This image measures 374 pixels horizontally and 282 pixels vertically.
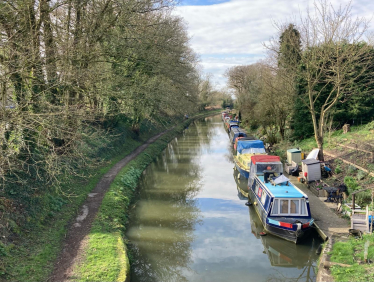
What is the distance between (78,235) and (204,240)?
4737 mm

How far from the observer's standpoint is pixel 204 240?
1187 cm

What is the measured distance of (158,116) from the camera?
2502cm

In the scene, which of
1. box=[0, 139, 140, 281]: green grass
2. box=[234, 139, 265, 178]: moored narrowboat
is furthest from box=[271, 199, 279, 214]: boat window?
box=[0, 139, 140, 281]: green grass

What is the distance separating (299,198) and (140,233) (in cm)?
634

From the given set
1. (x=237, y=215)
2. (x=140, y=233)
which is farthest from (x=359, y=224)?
(x=140, y=233)

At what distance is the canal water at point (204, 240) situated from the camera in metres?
9.65

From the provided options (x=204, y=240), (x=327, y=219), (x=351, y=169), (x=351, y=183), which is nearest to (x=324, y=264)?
(x=327, y=219)

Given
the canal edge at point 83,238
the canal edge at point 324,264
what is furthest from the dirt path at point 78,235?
the canal edge at point 324,264

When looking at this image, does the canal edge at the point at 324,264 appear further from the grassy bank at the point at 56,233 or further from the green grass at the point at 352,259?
the grassy bank at the point at 56,233

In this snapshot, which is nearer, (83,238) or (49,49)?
(83,238)

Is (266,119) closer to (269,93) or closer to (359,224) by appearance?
(269,93)

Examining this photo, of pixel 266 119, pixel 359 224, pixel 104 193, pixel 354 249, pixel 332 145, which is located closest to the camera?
pixel 354 249

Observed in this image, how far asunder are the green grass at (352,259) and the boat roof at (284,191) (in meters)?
2.54

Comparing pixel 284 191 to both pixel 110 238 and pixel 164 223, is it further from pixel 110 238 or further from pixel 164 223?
pixel 110 238
